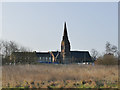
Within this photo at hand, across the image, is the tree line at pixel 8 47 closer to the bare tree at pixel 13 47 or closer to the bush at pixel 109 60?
the bare tree at pixel 13 47

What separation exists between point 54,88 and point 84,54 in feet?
177

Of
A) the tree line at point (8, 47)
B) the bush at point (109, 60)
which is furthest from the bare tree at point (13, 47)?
the bush at point (109, 60)

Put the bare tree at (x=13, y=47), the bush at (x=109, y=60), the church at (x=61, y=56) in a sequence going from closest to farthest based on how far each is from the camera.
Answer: the bush at (x=109, y=60) < the church at (x=61, y=56) < the bare tree at (x=13, y=47)

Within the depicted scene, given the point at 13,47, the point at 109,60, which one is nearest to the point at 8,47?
the point at 13,47

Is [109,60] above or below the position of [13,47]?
below

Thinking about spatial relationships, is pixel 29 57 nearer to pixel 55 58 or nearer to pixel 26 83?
pixel 26 83

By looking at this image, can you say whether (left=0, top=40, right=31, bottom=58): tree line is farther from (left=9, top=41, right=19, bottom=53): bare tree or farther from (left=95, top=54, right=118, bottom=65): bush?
(left=95, top=54, right=118, bottom=65): bush

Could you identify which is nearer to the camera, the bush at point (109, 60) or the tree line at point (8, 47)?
the bush at point (109, 60)

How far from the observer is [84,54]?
2389 inches

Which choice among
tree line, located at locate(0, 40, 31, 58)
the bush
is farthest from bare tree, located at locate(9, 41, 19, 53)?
the bush

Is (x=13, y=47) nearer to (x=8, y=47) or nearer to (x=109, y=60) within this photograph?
(x=8, y=47)

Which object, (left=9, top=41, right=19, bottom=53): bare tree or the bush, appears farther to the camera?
(left=9, top=41, right=19, bottom=53): bare tree

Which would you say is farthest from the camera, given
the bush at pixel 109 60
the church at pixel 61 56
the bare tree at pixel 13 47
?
the bare tree at pixel 13 47

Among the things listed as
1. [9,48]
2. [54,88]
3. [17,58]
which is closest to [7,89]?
[54,88]
